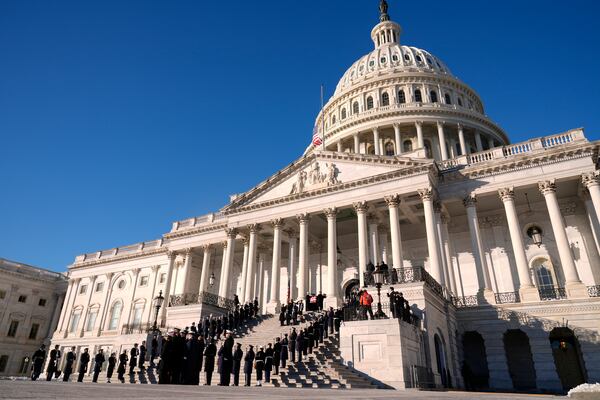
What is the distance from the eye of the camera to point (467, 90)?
195 ft

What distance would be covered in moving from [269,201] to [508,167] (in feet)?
62.8

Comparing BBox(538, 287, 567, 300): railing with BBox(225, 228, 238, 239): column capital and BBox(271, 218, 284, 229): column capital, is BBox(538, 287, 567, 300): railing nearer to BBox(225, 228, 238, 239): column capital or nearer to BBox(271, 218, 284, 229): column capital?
BBox(271, 218, 284, 229): column capital

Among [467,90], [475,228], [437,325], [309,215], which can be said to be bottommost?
[437,325]

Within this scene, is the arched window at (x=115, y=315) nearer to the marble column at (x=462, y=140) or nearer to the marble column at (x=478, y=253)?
the marble column at (x=478, y=253)

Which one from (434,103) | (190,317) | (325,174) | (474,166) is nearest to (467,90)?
(434,103)

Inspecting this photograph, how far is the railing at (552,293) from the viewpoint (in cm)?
2694

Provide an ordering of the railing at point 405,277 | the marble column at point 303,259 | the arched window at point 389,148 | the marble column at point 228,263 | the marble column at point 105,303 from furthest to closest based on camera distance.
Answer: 1. the arched window at point 389,148
2. the marble column at point 105,303
3. the marble column at point 228,263
4. the marble column at point 303,259
5. the railing at point 405,277

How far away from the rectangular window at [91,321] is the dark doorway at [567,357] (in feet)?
167

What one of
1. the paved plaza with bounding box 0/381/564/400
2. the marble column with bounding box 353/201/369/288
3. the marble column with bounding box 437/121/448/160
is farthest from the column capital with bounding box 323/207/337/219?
the paved plaza with bounding box 0/381/564/400

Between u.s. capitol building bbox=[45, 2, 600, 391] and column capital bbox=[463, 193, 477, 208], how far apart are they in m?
0.09

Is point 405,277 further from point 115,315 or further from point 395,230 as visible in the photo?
point 115,315

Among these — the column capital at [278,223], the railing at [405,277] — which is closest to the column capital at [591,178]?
the railing at [405,277]

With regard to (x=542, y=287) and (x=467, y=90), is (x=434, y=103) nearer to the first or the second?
(x=467, y=90)

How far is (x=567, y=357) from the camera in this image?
87.6 ft
